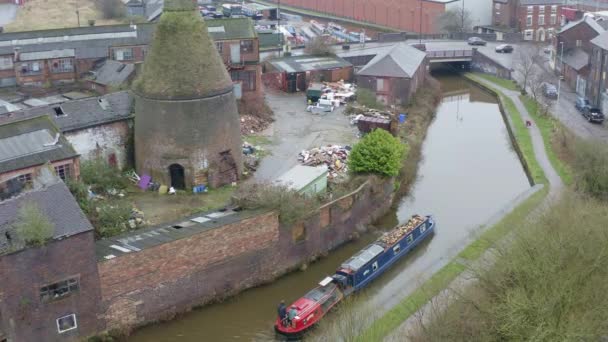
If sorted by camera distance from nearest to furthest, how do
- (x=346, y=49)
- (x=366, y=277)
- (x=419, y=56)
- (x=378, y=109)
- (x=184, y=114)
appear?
1. (x=366, y=277)
2. (x=184, y=114)
3. (x=378, y=109)
4. (x=419, y=56)
5. (x=346, y=49)

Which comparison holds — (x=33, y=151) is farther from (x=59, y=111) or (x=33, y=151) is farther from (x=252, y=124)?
(x=252, y=124)

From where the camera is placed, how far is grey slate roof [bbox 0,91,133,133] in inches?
1267

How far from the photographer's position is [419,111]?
50.6 m

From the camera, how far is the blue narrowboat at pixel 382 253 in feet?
87.1

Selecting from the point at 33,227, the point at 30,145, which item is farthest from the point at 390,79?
the point at 33,227

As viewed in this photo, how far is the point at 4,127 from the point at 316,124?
21868mm

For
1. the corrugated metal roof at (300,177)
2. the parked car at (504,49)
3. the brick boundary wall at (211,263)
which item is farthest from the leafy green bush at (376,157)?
the parked car at (504,49)

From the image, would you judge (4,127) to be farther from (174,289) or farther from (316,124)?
(316,124)

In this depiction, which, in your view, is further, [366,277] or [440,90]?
[440,90]

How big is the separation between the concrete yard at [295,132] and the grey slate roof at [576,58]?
19.1 metres

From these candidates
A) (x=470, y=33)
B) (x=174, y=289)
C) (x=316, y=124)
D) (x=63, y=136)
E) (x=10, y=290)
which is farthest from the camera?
(x=470, y=33)

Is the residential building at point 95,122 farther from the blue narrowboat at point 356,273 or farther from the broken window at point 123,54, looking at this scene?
the broken window at point 123,54

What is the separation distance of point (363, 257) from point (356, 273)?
1.14m

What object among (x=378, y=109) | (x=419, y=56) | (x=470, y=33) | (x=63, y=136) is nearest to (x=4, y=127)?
(x=63, y=136)
